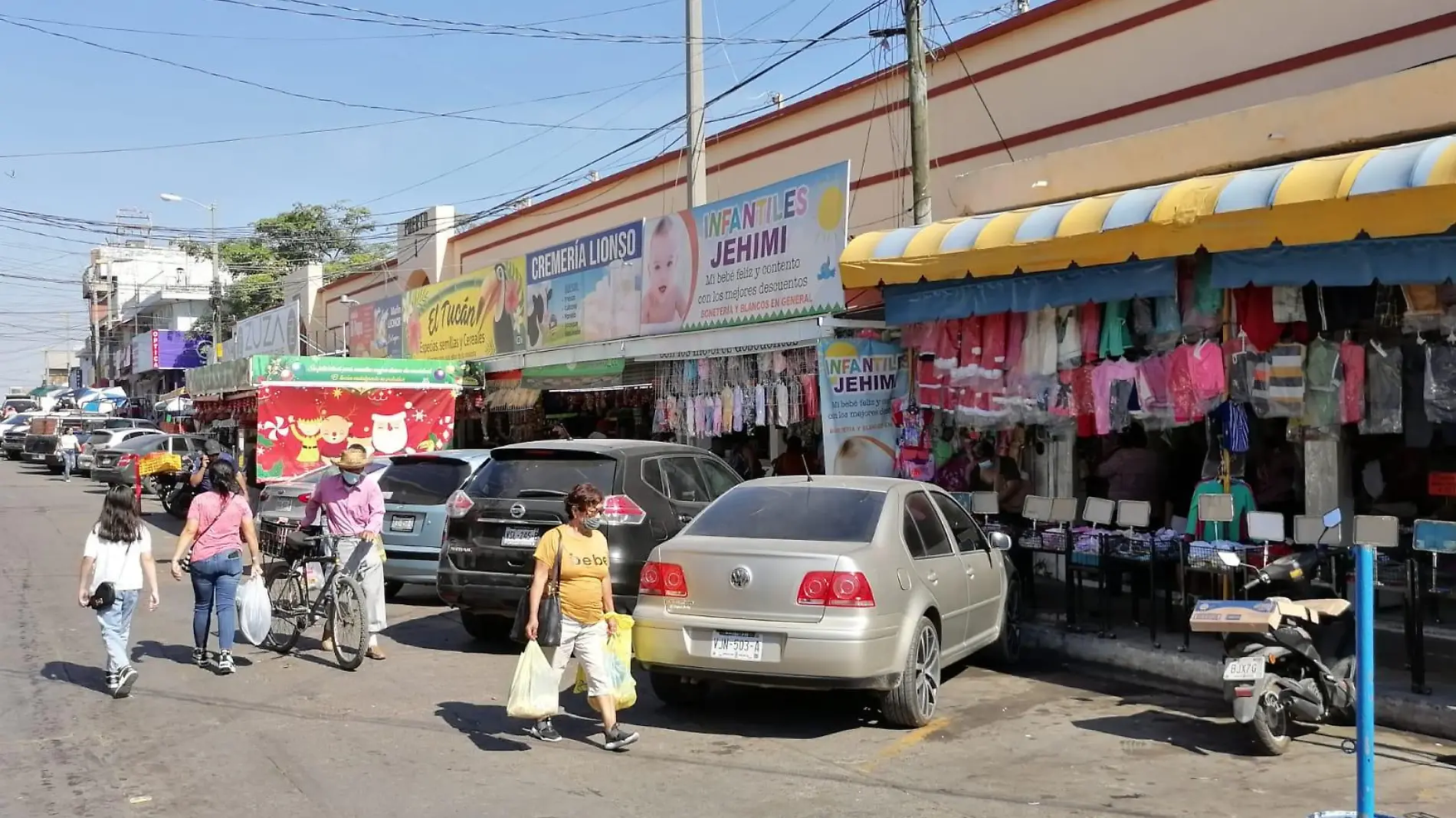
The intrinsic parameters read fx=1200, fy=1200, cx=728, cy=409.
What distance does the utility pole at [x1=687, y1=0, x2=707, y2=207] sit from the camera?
1745cm

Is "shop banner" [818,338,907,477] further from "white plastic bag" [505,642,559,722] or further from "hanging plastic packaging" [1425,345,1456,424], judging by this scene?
"white plastic bag" [505,642,559,722]

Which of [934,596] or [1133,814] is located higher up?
[934,596]

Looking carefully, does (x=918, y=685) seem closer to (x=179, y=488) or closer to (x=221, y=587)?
(x=221, y=587)

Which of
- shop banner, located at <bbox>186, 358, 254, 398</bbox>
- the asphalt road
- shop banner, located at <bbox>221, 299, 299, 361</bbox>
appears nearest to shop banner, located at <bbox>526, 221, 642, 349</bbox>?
shop banner, located at <bbox>186, 358, 254, 398</bbox>

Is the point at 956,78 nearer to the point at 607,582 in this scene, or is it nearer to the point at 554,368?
the point at 554,368

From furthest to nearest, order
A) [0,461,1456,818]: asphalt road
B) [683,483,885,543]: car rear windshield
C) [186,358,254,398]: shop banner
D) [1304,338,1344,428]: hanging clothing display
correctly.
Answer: [186,358,254,398]: shop banner → [1304,338,1344,428]: hanging clothing display → [683,483,885,543]: car rear windshield → [0,461,1456,818]: asphalt road

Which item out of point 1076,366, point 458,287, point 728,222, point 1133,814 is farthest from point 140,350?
point 1133,814

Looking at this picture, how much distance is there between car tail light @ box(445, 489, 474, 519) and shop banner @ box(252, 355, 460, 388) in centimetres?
973

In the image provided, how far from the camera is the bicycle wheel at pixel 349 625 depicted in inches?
361

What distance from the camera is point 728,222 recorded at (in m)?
15.1

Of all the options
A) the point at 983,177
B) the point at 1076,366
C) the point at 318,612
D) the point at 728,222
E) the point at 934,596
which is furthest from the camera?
the point at 728,222

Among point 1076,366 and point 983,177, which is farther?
point 983,177

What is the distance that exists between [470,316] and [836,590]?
1673 cm

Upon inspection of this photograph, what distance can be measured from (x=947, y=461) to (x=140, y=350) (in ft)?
185
